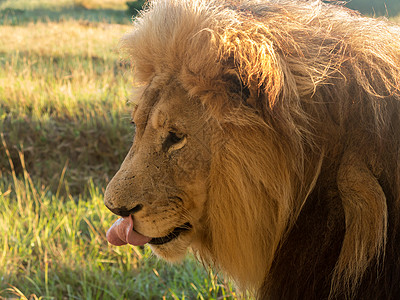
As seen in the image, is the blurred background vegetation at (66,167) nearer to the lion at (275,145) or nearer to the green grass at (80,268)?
the green grass at (80,268)

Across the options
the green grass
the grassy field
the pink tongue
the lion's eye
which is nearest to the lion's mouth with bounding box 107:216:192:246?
the pink tongue

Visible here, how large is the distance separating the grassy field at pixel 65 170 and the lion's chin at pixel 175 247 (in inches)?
21.8

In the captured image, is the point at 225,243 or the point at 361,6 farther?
the point at 361,6

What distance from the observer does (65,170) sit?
4.91 metres

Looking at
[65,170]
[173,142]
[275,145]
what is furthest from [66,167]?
[275,145]

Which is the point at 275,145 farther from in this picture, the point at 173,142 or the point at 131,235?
the point at 131,235

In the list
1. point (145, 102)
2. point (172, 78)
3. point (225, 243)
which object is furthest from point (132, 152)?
point (225, 243)

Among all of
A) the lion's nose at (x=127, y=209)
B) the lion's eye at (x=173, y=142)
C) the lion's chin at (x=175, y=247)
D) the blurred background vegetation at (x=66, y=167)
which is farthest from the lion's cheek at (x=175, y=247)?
the blurred background vegetation at (x=66, y=167)

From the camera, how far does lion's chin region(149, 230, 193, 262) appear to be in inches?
63.4

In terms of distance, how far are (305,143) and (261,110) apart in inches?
6.4

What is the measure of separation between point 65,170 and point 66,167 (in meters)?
0.04

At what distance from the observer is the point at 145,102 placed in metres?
1.56

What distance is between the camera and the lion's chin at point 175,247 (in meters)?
1.61

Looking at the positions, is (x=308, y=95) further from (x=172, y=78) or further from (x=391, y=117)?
(x=172, y=78)
